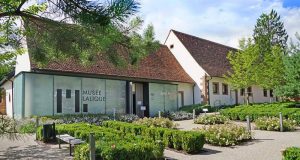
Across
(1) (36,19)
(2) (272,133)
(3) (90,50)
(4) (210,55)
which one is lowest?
(2) (272,133)

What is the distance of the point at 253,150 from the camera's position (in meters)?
11.3

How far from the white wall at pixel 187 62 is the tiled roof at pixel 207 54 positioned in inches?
16.0

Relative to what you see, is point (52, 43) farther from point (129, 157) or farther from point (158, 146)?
point (158, 146)

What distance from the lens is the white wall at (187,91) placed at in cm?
2938

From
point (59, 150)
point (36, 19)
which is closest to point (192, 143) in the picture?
point (59, 150)

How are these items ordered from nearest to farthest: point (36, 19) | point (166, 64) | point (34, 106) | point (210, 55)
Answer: point (36, 19)
point (34, 106)
point (166, 64)
point (210, 55)

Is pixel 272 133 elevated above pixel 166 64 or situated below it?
below

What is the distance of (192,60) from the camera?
3083 centimetres

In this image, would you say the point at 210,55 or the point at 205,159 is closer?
the point at 205,159

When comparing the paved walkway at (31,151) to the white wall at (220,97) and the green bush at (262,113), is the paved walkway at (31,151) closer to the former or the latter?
the green bush at (262,113)

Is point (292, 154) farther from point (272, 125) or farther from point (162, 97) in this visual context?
point (162, 97)

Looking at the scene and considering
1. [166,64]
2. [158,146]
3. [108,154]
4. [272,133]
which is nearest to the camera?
[108,154]

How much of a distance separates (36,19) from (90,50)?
82cm

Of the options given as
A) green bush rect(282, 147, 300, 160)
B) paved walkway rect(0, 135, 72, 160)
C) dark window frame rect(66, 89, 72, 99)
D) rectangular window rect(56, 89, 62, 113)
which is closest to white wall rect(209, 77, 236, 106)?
dark window frame rect(66, 89, 72, 99)
